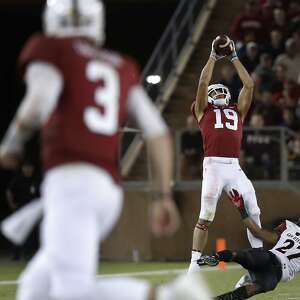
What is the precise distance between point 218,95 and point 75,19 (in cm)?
617

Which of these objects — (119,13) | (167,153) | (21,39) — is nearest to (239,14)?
(119,13)

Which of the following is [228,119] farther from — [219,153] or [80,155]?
[80,155]

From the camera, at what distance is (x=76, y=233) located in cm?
464

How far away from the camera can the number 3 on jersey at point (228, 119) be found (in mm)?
11070

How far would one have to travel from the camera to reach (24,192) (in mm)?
15023

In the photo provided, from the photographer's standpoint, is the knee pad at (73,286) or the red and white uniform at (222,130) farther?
the red and white uniform at (222,130)

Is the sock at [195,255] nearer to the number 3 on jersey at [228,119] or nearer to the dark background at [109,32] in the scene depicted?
the number 3 on jersey at [228,119]

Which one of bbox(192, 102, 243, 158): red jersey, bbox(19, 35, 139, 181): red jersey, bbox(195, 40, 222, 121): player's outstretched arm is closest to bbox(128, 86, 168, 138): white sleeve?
bbox(19, 35, 139, 181): red jersey

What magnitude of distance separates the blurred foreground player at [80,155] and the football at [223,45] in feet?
15.7

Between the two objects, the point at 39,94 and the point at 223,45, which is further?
the point at 223,45

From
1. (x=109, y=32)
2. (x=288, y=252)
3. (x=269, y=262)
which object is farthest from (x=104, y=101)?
(x=109, y=32)

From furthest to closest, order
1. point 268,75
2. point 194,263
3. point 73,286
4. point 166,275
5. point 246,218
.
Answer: point 268,75 → point 166,275 → point 246,218 → point 194,263 → point 73,286

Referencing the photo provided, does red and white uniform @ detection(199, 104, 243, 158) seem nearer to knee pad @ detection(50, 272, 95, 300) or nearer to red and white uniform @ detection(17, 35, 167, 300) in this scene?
red and white uniform @ detection(17, 35, 167, 300)

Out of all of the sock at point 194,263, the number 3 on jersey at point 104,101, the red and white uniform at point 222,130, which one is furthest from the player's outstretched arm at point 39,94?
the red and white uniform at point 222,130
